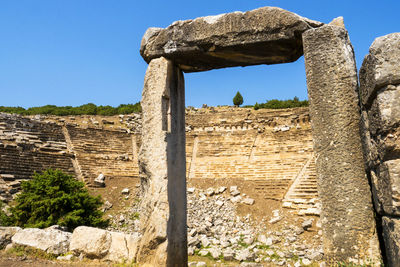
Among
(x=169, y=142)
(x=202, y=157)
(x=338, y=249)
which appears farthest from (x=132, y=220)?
(x=338, y=249)

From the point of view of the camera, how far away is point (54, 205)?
12.3 meters

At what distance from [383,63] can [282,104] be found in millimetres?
34384

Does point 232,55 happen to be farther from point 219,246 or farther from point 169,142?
point 219,246

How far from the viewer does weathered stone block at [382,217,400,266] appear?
3193 mm

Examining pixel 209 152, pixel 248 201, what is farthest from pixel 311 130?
pixel 209 152

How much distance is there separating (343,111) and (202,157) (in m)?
19.1

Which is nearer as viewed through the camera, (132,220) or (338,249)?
(338,249)

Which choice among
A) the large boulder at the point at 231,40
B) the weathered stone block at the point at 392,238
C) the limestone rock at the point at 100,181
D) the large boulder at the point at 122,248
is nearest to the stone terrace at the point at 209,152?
the limestone rock at the point at 100,181

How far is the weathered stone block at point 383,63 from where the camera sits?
3.34 m

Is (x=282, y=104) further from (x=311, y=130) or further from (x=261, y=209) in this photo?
(x=311, y=130)

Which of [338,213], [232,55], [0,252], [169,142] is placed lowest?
[0,252]

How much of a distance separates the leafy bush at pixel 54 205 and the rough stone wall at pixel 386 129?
35.9 ft

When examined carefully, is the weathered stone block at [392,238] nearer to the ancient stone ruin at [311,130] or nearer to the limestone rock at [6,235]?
the ancient stone ruin at [311,130]

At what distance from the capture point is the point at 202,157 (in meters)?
23.3
